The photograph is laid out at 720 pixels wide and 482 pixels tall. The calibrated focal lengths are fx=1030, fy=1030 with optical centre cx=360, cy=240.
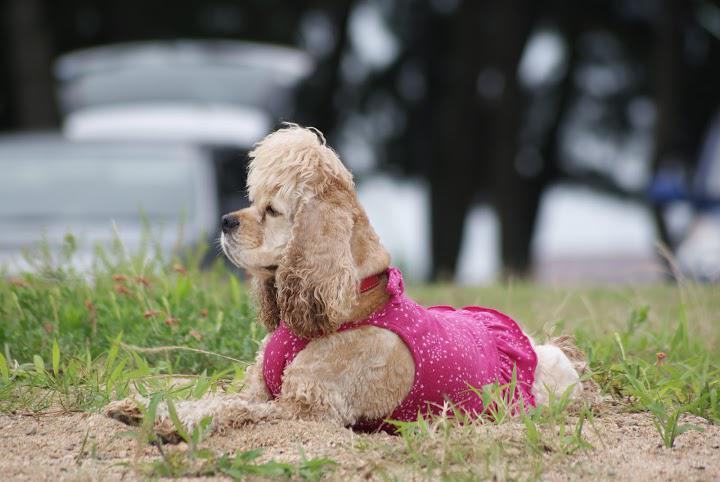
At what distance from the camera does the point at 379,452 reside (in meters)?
3.53

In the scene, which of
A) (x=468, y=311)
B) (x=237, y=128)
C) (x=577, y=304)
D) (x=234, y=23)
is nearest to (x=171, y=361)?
(x=468, y=311)

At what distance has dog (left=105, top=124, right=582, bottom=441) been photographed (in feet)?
12.0

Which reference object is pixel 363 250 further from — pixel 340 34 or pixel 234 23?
pixel 234 23

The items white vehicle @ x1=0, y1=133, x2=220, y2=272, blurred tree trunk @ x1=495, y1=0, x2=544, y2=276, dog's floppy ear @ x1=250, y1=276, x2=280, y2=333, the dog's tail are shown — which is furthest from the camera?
blurred tree trunk @ x1=495, y1=0, x2=544, y2=276

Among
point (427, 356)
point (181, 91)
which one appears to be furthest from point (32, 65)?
point (427, 356)

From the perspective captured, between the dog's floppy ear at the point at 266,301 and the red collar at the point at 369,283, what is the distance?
422 millimetres

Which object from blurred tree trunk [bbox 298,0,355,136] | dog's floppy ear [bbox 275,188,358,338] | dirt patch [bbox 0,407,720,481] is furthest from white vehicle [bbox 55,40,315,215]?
dirt patch [bbox 0,407,720,481]

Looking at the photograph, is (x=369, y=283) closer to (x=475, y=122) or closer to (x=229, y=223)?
(x=229, y=223)

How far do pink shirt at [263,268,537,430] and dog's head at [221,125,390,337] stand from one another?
0.45ft

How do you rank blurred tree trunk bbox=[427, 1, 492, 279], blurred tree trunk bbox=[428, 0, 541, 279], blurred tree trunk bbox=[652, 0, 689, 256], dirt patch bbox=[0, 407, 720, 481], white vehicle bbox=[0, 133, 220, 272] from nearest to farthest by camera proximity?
dirt patch bbox=[0, 407, 720, 481]
white vehicle bbox=[0, 133, 220, 272]
blurred tree trunk bbox=[652, 0, 689, 256]
blurred tree trunk bbox=[428, 0, 541, 279]
blurred tree trunk bbox=[427, 1, 492, 279]

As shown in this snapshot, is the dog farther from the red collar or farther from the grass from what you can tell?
the grass

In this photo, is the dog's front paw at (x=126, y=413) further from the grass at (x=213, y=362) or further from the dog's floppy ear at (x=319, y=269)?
the dog's floppy ear at (x=319, y=269)

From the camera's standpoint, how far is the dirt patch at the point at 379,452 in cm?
334

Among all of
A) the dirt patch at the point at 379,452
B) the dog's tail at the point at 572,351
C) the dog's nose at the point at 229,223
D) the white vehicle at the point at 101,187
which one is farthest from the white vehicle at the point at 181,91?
the dirt patch at the point at 379,452
